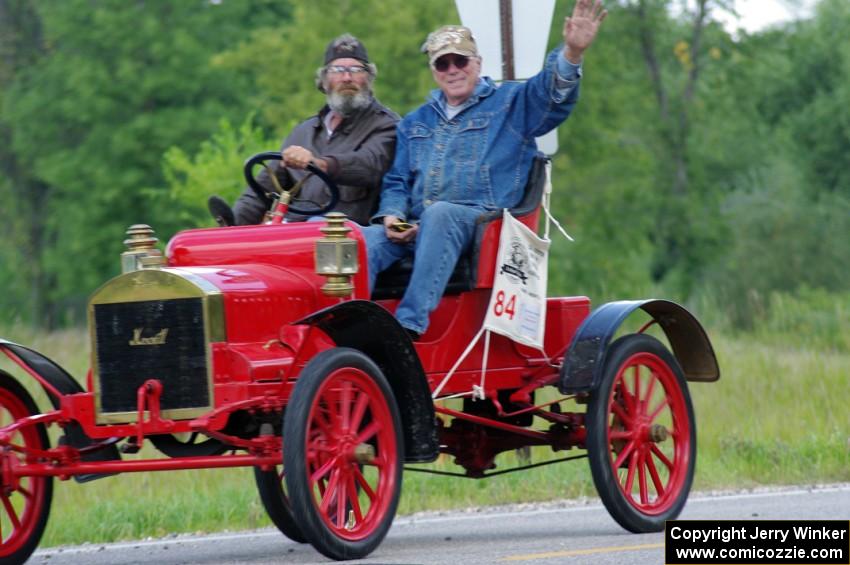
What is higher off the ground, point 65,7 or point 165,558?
point 65,7

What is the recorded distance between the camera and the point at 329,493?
248 inches

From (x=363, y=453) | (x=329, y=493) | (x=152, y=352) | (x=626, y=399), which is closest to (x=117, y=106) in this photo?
(x=626, y=399)

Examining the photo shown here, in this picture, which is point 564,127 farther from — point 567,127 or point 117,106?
point 117,106

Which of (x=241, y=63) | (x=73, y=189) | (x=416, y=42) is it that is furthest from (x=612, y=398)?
(x=73, y=189)

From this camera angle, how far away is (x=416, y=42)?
104ft

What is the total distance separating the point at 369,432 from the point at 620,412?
5.65 feet

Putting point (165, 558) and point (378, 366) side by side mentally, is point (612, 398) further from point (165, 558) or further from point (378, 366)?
point (165, 558)

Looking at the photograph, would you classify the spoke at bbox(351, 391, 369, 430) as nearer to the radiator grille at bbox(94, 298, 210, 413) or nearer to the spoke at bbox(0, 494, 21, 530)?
the radiator grille at bbox(94, 298, 210, 413)

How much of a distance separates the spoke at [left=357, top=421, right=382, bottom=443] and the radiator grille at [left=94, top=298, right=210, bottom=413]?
0.65 m

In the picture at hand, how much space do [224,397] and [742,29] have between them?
37.0m

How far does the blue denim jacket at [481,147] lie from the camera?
25.1ft

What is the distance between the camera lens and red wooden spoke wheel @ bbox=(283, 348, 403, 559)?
19.9ft

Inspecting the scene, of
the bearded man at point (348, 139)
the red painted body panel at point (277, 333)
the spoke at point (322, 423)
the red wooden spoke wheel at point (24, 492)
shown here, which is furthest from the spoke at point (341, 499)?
the bearded man at point (348, 139)

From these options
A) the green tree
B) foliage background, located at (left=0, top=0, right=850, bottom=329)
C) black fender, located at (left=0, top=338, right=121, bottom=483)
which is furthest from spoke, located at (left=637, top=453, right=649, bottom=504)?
the green tree
